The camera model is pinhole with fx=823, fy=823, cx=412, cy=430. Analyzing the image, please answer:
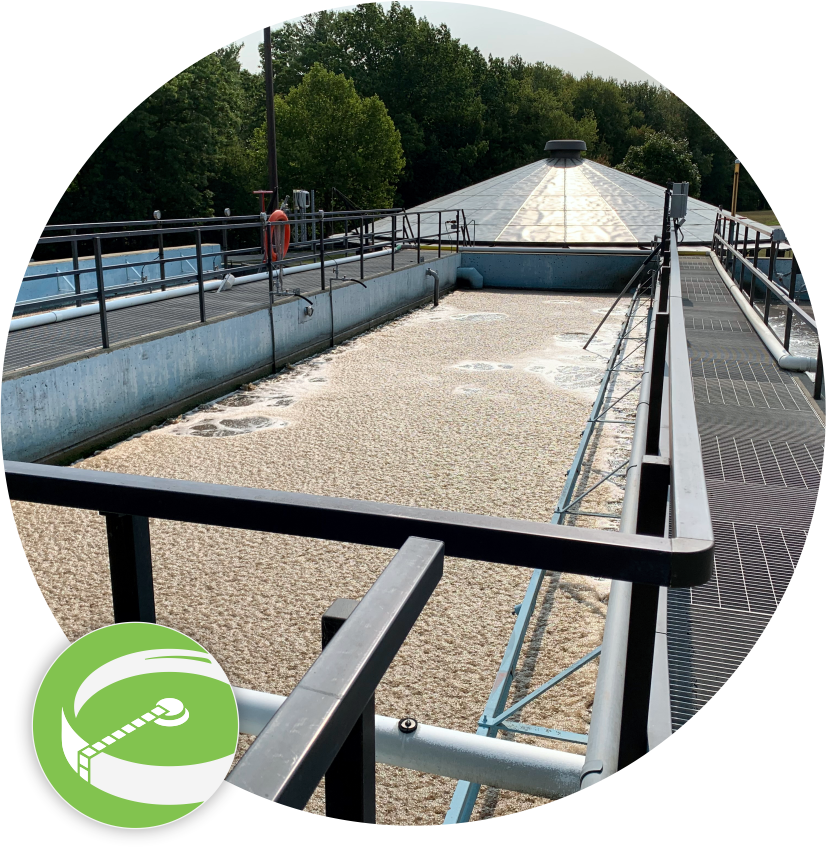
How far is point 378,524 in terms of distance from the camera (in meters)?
1.23

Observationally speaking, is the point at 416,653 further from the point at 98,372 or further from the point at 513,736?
the point at 98,372

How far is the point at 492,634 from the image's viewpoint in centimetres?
386

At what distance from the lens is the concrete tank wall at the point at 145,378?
6020 millimetres

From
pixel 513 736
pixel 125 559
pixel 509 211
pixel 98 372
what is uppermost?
pixel 509 211

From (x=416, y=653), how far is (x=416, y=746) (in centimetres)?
214

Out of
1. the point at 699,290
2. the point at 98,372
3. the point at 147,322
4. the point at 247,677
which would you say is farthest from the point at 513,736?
the point at 699,290

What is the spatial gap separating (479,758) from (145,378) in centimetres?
631

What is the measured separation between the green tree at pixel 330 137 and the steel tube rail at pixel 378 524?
3078 cm

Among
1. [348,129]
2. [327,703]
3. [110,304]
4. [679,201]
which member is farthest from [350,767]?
[348,129]

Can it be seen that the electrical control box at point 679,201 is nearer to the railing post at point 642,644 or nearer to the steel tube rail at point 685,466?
the steel tube rail at point 685,466

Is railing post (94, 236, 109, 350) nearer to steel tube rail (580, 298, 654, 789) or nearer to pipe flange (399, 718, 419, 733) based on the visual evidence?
steel tube rail (580, 298, 654, 789)

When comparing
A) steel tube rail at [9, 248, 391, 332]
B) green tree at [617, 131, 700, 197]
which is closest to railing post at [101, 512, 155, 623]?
steel tube rail at [9, 248, 391, 332]

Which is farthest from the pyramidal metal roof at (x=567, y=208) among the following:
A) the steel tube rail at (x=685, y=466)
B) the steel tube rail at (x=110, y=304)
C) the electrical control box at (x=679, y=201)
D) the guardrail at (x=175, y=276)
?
the steel tube rail at (x=685, y=466)

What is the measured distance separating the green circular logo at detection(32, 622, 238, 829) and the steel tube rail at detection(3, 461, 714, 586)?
21 centimetres
